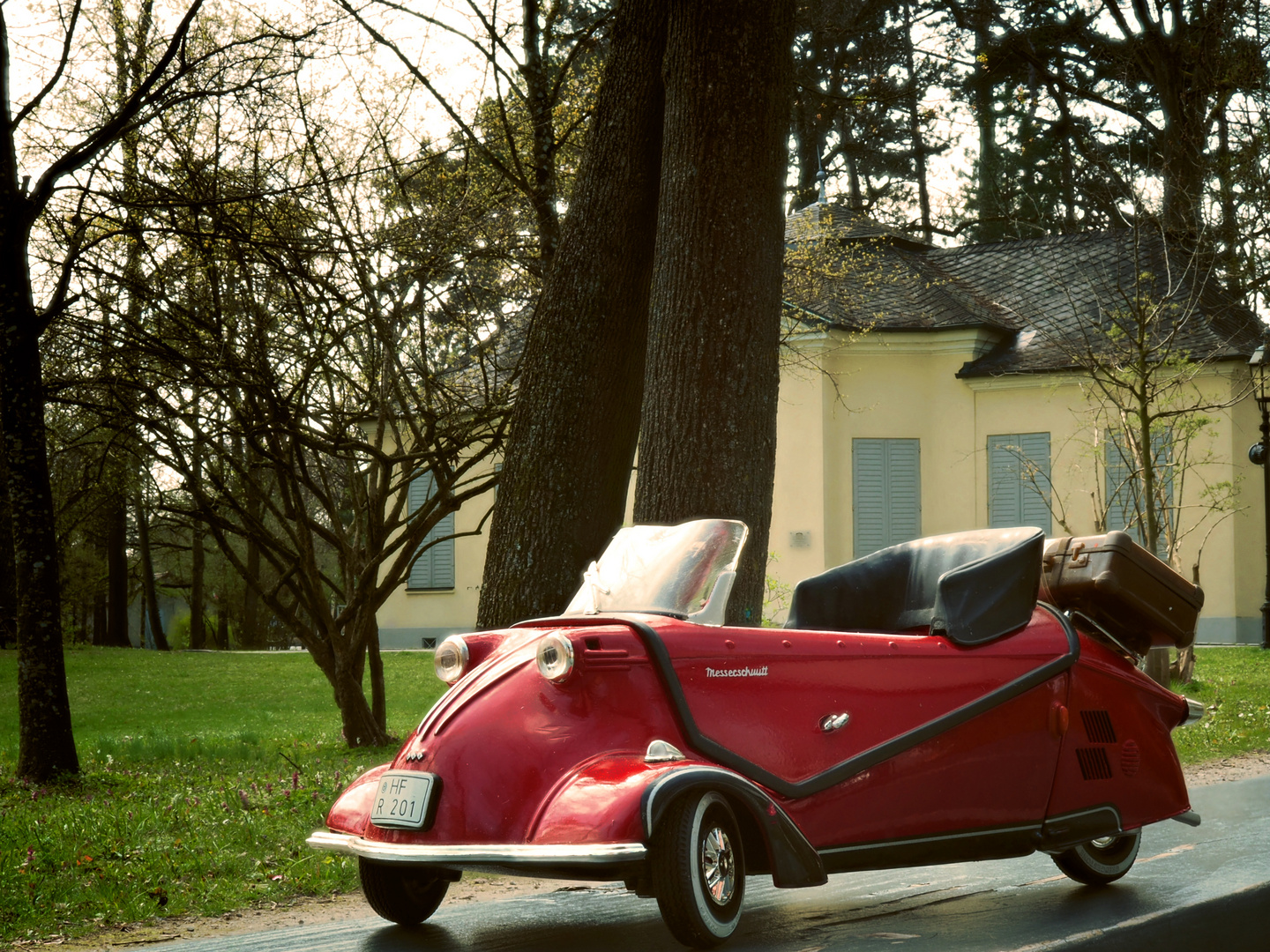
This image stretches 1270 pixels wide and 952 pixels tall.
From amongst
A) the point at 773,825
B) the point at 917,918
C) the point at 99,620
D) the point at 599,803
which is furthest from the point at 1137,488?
the point at 99,620

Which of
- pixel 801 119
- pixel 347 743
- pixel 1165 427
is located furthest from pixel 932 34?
pixel 347 743

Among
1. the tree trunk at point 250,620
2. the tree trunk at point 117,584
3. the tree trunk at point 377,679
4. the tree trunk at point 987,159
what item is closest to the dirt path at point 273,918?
the tree trunk at point 377,679

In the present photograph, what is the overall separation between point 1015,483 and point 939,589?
20.8m

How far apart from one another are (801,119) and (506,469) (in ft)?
82.3

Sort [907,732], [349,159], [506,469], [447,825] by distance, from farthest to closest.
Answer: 1. [349,159]
2. [506,469]
3. [907,732]
4. [447,825]

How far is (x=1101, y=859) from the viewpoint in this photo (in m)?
5.98

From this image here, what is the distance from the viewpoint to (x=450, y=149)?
42.1ft

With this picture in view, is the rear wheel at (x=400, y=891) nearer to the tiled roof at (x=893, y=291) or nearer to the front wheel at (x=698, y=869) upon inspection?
the front wheel at (x=698, y=869)

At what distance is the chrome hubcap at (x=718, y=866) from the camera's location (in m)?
4.38

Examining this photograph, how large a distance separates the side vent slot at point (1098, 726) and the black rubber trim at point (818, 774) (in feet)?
0.97

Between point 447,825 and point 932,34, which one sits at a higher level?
point 932,34

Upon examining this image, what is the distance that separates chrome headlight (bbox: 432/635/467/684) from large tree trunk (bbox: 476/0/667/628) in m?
3.23

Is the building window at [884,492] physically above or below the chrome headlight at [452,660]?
above

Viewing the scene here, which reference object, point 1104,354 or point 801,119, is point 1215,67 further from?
point 801,119
